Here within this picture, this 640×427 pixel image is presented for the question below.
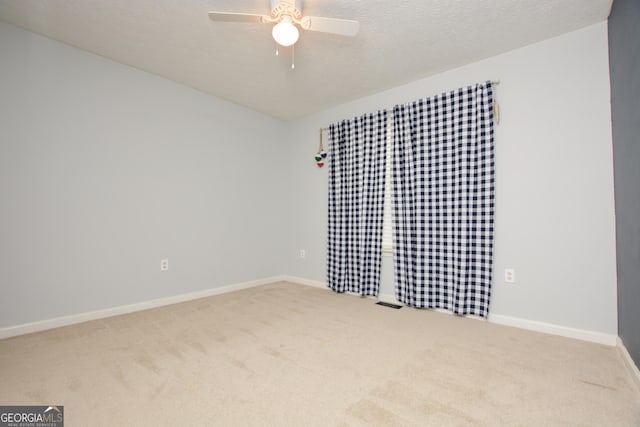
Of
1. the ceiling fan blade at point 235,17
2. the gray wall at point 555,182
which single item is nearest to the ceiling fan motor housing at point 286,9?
the ceiling fan blade at point 235,17

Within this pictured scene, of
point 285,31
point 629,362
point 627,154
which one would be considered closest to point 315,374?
point 629,362

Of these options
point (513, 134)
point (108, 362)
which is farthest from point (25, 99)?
point (513, 134)

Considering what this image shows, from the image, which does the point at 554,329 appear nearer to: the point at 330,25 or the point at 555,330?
the point at 555,330

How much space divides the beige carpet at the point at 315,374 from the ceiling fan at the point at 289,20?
6.57 ft

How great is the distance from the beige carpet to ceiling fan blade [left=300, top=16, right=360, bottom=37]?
6.79ft

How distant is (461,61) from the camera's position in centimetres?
264

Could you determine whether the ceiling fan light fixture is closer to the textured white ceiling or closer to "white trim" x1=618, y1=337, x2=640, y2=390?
the textured white ceiling

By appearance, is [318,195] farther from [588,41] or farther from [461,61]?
[588,41]

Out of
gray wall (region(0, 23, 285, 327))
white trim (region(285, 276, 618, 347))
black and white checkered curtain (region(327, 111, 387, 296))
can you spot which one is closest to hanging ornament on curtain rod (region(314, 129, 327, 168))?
black and white checkered curtain (region(327, 111, 387, 296))

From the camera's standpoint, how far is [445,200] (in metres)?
2.75

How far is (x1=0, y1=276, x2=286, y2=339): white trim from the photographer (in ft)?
7.16

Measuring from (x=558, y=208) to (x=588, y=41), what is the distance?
123 cm

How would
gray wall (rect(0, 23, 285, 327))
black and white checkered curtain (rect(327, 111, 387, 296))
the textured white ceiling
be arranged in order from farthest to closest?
black and white checkered curtain (rect(327, 111, 387, 296)) → gray wall (rect(0, 23, 285, 327)) → the textured white ceiling

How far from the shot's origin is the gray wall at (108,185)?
2.22 m
